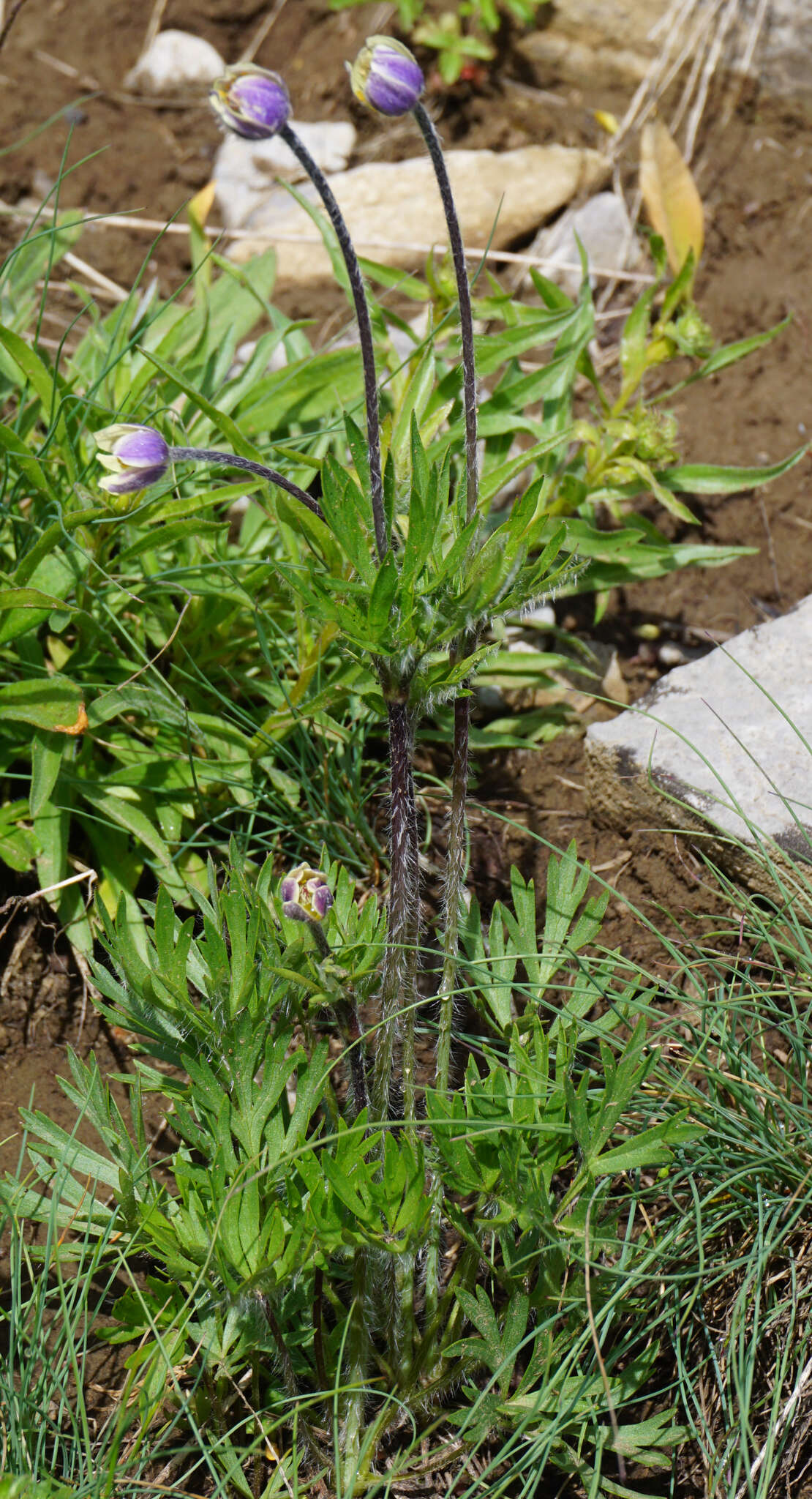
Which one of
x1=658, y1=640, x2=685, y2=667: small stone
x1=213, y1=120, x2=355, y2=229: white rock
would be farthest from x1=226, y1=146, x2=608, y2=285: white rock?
x1=658, y1=640, x2=685, y2=667: small stone

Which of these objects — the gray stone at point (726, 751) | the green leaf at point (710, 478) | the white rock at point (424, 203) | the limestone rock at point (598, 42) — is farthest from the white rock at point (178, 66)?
the gray stone at point (726, 751)

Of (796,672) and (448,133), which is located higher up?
(448,133)

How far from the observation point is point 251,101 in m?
1.59

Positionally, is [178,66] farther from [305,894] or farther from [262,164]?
[305,894]

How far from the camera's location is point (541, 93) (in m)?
4.55

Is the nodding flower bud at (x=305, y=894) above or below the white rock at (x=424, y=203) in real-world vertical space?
below

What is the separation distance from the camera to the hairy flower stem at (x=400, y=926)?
5.82 ft

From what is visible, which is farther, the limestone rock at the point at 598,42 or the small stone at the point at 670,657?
the limestone rock at the point at 598,42

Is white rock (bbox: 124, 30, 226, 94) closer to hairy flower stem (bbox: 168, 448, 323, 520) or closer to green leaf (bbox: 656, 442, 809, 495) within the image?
green leaf (bbox: 656, 442, 809, 495)

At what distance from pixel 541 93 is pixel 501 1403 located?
14.4 ft

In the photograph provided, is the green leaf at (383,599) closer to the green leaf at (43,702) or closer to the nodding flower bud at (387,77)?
the nodding flower bud at (387,77)

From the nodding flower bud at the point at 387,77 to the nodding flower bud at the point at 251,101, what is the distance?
103 millimetres

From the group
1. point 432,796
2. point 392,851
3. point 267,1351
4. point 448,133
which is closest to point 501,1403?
point 267,1351

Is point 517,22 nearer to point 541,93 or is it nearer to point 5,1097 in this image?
point 541,93
